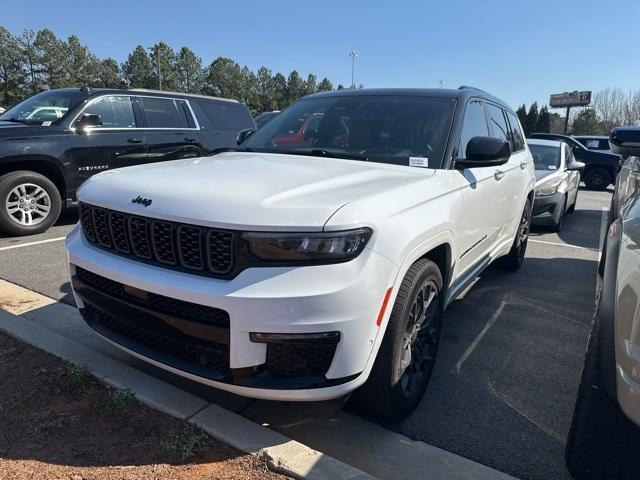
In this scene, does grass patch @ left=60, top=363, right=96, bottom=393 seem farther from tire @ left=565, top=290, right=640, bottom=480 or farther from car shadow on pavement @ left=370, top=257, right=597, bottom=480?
tire @ left=565, top=290, right=640, bottom=480

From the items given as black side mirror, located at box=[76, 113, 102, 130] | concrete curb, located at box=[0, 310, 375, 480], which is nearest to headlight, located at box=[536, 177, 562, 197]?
black side mirror, located at box=[76, 113, 102, 130]

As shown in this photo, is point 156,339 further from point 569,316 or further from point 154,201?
point 569,316

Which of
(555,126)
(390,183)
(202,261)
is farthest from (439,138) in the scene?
(555,126)

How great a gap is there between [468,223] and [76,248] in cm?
242

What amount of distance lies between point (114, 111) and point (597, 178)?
15332mm

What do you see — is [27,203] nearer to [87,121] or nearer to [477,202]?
[87,121]

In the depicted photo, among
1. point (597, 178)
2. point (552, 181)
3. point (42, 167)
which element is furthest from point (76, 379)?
point (597, 178)

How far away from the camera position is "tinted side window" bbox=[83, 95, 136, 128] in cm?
696

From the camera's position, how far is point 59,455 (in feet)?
7.37

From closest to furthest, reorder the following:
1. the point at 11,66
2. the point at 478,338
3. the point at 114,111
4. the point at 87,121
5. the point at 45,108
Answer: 1. the point at 478,338
2. the point at 87,121
3. the point at 45,108
4. the point at 114,111
5. the point at 11,66

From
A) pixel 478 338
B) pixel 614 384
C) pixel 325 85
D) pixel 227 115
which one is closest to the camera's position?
pixel 614 384

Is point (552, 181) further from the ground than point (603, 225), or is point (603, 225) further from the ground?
point (552, 181)

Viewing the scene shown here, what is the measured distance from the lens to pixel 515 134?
5160 mm

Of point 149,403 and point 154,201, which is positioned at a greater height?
point 154,201
